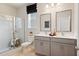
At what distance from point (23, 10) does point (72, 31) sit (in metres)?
2.43

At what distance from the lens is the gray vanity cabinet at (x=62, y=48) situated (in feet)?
8.41

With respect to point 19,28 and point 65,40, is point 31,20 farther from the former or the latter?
point 65,40

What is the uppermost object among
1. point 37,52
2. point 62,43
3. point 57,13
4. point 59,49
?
point 57,13

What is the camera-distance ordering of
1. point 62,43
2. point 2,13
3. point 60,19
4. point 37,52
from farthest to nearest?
point 2,13 < point 37,52 < point 60,19 < point 62,43

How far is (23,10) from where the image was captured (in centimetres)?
439

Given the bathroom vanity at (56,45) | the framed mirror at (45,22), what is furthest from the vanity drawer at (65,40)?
the framed mirror at (45,22)

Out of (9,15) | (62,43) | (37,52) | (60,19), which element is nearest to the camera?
(62,43)

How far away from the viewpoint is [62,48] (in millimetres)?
2758

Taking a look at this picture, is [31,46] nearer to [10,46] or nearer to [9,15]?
[10,46]

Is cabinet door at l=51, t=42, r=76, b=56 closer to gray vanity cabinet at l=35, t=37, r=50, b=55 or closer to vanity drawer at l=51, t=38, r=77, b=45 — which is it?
vanity drawer at l=51, t=38, r=77, b=45

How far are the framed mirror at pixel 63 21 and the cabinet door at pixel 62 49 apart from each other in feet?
1.90

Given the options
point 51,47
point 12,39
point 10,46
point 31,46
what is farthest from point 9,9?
point 51,47

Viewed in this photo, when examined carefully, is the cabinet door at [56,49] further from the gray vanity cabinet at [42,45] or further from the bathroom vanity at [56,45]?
the gray vanity cabinet at [42,45]

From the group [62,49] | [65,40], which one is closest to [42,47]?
[62,49]
